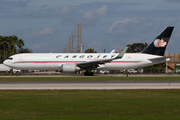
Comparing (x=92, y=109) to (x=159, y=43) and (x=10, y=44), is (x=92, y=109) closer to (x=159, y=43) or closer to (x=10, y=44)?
A: (x=159, y=43)

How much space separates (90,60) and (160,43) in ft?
41.0

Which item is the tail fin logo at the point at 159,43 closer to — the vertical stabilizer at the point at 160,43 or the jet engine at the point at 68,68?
the vertical stabilizer at the point at 160,43

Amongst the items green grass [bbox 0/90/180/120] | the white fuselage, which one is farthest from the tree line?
green grass [bbox 0/90/180/120]

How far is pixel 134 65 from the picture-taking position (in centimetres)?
4300

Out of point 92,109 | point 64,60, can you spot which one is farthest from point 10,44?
point 92,109

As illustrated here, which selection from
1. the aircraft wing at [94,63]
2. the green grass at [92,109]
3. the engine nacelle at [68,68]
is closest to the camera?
the green grass at [92,109]

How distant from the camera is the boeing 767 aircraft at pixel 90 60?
41.7 m

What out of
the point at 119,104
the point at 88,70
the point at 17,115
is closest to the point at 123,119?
the point at 119,104

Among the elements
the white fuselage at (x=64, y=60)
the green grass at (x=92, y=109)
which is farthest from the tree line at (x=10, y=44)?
the green grass at (x=92, y=109)

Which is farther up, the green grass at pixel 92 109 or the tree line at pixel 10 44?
the tree line at pixel 10 44

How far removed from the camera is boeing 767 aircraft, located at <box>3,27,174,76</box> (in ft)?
137

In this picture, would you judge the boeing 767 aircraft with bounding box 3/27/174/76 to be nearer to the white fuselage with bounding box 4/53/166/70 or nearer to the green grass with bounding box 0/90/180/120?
the white fuselage with bounding box 4/53/166/70

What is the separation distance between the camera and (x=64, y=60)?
41875 millimetres

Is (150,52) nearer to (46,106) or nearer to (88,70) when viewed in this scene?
(88,70)
